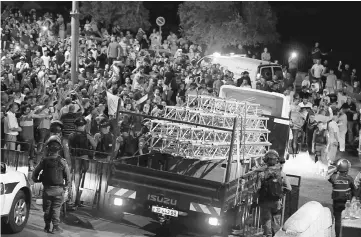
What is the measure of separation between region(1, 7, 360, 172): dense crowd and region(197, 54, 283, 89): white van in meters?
0.54

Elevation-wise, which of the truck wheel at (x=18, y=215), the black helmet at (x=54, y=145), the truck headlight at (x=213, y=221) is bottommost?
the truck wheel at (x=18, y=215)

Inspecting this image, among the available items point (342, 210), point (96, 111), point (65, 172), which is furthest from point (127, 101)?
point (342, 210)

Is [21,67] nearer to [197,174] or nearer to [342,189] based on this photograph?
[197,174]

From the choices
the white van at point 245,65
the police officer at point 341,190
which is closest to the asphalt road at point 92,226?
the police officer at point 341,190

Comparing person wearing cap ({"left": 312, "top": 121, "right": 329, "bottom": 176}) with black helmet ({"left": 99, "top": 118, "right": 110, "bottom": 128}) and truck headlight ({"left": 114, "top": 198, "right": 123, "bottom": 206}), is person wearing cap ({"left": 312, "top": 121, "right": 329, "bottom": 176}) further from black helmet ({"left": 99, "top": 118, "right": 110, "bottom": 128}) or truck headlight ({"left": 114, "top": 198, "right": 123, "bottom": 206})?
truck headlight ({"left": 114, "top": 198, "right": 123, "bottom": 206})

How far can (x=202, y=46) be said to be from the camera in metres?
29.4

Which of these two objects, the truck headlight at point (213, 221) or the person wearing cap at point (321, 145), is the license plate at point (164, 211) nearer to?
the truck headlight at point (213, 221)

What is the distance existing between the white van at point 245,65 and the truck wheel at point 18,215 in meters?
13.1

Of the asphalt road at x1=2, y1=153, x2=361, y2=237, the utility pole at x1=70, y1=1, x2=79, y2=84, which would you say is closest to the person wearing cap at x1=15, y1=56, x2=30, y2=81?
the utility pole at x1=70, y1=1, x2=79, y2=84

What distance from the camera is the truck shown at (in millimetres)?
10109

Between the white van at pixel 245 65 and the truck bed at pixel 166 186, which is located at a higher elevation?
the white van at pixel 245 65

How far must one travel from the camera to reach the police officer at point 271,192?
10.1 meters

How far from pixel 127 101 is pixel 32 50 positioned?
969 centimetres

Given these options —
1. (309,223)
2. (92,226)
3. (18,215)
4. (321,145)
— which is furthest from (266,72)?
(18,215)
